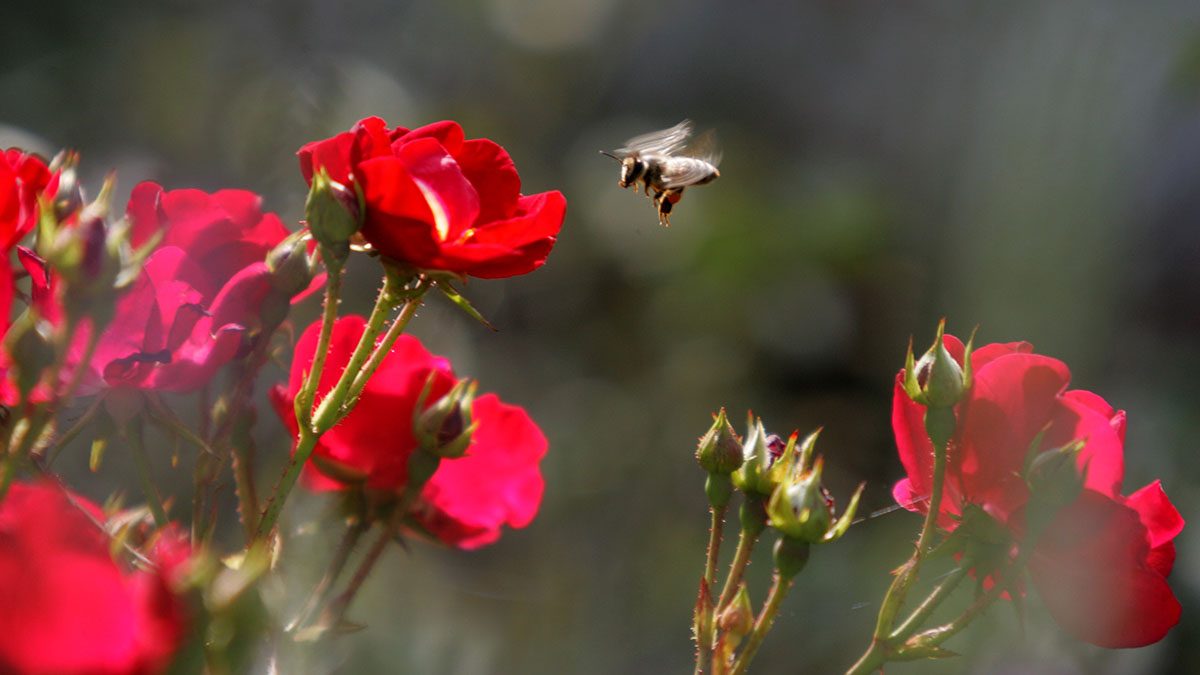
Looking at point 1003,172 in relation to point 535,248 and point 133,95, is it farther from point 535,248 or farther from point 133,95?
point 535,248

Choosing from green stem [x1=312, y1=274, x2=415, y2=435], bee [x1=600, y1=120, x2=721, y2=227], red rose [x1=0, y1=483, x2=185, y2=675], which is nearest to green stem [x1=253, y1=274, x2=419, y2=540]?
green stem [x1=312, y1=274, x2=415, y2=435]

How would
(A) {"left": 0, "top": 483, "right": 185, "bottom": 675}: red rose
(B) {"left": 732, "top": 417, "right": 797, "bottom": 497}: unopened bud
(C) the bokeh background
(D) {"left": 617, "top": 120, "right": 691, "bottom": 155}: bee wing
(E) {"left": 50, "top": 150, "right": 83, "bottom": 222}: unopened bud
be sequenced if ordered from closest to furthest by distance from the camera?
(A) {"left": 0, "top": 483, "right": 185, "bottom": 675}: red rose → (E) {"left": 50, "top": 150, "right": 83, "bottom": 222}: unopened bud → (B) {"left": 732, "top": 417, "right": 797, "bottom": 497}: unopened bud → (D) {"left": 617, "top": 120, "right": 691, "bottom": 155}: bee wing → (C) the bokeh background

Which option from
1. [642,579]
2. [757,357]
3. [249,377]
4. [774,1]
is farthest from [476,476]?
[774,1]

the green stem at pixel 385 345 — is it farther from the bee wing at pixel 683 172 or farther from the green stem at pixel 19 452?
the bee wing at pixel 683 172

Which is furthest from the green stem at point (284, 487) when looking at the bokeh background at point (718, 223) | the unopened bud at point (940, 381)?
the bokeh background at point (718, 223)

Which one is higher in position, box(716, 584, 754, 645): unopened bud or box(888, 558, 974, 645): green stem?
box(888, 558, 974, 645): green stem

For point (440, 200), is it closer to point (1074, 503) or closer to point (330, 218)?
Result: point (330, 218)

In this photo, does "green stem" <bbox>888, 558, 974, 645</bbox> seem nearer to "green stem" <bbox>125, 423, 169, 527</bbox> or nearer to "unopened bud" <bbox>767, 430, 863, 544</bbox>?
"unopened bud" <bbox>767, 430, 863, 544</bbox>
